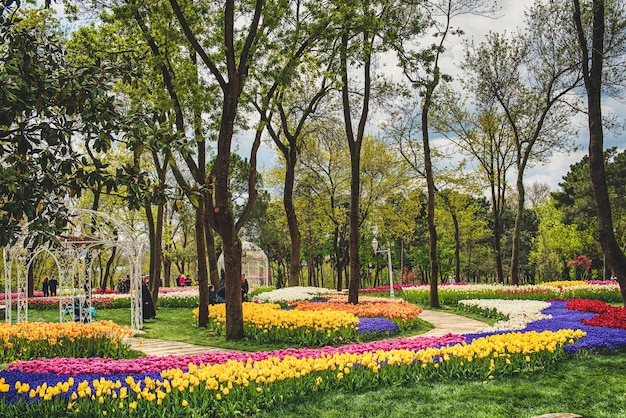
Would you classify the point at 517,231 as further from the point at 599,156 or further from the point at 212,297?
the point at 599,156

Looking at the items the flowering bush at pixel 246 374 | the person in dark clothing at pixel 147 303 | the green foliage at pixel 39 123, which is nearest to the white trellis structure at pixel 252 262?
the person in dark clothing at pixel 147 303

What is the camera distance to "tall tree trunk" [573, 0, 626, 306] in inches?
382

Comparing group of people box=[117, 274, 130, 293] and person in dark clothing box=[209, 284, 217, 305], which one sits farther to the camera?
group of people box=[117, 274, 130, 293]

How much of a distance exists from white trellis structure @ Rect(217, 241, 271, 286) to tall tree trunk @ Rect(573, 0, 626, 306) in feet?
82.7

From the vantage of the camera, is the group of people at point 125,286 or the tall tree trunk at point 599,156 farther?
the group of people at point 125,286

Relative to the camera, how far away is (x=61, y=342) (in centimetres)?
930

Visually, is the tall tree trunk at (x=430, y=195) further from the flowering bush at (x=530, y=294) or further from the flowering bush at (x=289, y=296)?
the flowering bush at (x=289, y=296)

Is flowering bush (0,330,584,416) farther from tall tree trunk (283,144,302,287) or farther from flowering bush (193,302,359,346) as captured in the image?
tall tree trunk (283,144,302,287)

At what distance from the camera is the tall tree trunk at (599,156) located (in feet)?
31.9

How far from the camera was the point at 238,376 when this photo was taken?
5.85m

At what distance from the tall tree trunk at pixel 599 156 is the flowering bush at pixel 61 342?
8.84 m

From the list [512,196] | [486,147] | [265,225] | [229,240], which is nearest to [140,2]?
[229,240]

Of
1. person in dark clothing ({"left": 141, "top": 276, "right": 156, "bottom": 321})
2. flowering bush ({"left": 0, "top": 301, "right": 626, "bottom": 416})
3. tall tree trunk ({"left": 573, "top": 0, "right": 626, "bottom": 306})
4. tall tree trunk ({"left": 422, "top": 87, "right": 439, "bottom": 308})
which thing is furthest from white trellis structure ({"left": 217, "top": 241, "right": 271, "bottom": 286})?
flowering bush ({"left": 0, "top": 301, "right": 626, "bottom": 416})

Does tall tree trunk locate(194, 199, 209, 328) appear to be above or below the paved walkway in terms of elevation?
above
